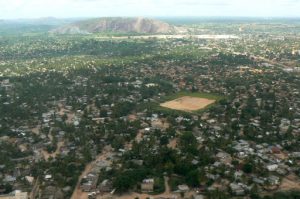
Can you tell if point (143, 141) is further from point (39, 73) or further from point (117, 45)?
point (117, 45)

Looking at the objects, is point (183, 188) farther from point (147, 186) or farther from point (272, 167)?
point (272, 167)

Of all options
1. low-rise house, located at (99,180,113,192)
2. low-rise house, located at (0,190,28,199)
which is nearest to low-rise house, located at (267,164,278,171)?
low-rise house, located at (99,180,113,192)

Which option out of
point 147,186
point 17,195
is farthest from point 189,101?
point 17,195

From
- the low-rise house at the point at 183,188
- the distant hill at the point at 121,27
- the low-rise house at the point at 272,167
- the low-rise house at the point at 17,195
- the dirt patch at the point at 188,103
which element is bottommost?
the low-rise house at the point at 17,195

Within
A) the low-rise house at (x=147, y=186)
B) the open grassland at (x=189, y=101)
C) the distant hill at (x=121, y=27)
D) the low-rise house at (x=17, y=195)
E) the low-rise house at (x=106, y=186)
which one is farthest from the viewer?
the distant hill at (x=121, y=27)

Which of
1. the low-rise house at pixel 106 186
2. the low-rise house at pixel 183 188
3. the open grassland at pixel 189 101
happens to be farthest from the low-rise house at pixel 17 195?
the open grassland at pixel 189 101

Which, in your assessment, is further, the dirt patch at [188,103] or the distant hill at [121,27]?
the distant hill at [121,27]

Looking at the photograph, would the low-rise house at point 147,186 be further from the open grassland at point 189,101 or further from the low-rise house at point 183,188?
the open grassland at point 189,101
